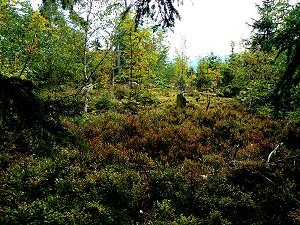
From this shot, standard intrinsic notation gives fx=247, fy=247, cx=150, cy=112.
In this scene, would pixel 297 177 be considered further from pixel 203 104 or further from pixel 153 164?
pixel 203 104

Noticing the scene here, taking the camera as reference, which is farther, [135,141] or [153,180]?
[135,141]

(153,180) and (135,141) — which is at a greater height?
(135,141)

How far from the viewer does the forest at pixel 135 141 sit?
7.18ft

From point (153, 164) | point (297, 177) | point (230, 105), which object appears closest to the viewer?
point (297, 177)

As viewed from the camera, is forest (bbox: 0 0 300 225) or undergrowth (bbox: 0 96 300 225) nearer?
forest (bbox: 0 0 300 225)

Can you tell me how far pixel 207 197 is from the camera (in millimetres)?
6891

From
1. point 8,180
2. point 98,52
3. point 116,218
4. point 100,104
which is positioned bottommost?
→ point 116,218

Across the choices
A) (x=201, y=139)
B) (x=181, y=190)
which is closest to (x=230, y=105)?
(x=201, y=139)

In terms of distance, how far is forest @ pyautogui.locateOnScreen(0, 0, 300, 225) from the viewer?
2189mm

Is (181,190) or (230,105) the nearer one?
(181,190)

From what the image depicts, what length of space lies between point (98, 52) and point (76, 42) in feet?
5.04

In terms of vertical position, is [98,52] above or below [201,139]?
above

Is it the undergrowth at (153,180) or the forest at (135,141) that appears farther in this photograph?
the undergrowth at (153,180)

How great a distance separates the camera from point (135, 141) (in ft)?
36.0
